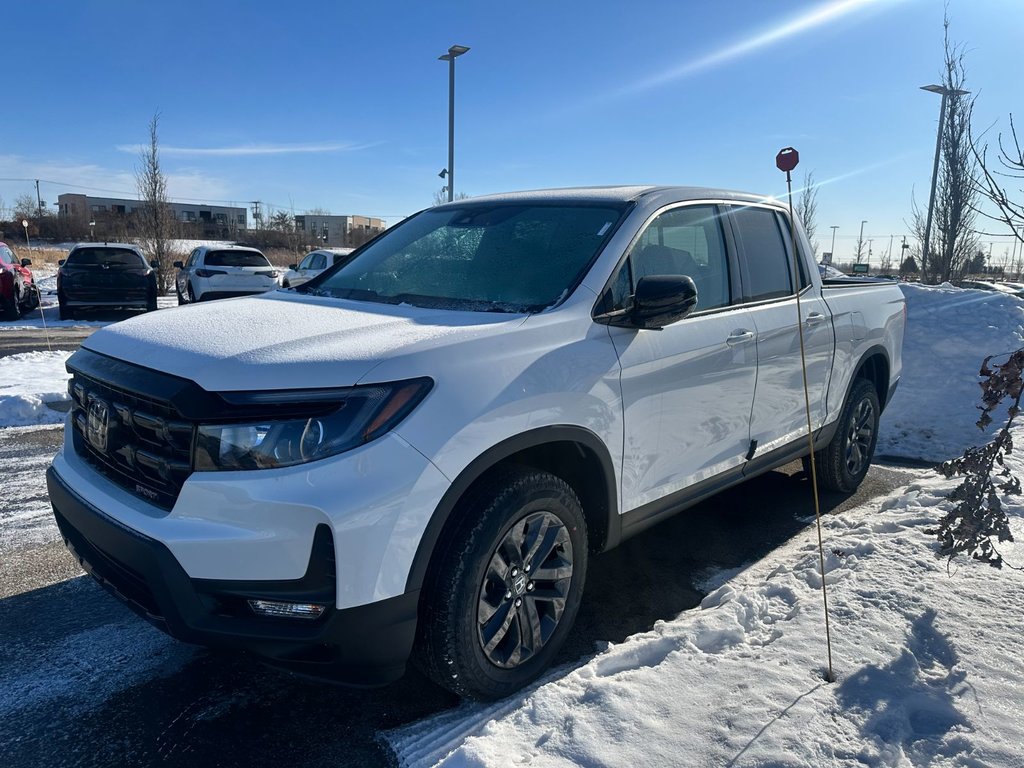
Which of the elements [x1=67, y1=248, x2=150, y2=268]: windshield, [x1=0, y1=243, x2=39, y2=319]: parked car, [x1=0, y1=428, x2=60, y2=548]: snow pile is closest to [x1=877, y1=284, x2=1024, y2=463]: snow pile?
[x1=0, y1=428, x2=60, y2=548]: snow pile

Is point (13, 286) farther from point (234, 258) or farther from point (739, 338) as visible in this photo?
point (739, 338)

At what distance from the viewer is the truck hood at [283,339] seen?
2252 millimetres

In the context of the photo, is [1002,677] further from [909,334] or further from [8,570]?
[909,334]

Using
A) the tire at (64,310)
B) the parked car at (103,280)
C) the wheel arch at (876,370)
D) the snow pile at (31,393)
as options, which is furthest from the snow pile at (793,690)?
the tire at (64,310)

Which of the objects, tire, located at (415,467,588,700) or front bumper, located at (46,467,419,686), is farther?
tire, located at (415,467,588,700)

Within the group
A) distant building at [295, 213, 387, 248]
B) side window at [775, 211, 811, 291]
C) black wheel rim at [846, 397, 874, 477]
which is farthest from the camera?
distant building at [295, 213, 387, 248]

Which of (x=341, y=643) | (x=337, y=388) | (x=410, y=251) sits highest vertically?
(x=410, y=251)

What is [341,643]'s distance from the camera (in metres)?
2.22

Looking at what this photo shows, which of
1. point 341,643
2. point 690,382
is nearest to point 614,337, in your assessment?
point 690,382

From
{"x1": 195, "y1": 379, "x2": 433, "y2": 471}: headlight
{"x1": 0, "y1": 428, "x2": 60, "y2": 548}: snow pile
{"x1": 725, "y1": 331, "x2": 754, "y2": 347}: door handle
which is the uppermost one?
{"x1": 725, "y1": 331, "x2": 754, "y2": 347}: door handle

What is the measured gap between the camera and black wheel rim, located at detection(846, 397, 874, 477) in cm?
504

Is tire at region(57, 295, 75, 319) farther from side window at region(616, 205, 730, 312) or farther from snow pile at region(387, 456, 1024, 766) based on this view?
snow pile at region(387, 456, 1024, 766)

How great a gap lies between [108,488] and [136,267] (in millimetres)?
15349

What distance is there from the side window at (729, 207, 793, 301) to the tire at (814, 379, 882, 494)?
3.66 ft
